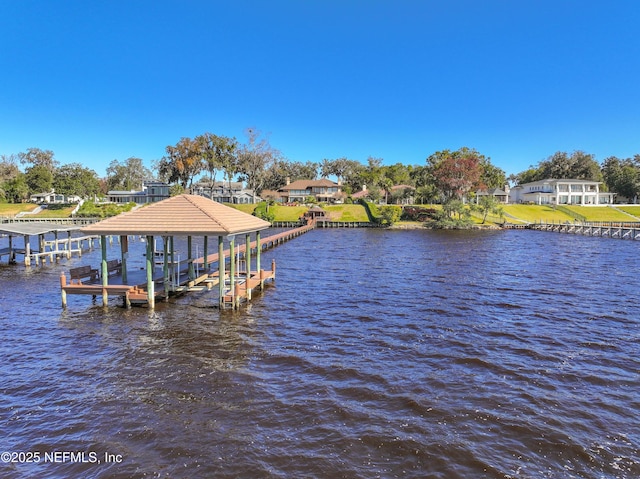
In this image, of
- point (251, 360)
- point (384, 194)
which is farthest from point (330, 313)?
point (384, 194)

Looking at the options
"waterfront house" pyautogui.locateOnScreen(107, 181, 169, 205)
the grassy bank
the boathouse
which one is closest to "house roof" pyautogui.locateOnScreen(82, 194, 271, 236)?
the boathouse

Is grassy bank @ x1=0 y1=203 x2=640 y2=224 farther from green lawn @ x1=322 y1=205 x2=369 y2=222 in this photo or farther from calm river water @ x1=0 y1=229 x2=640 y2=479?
calm river water @ x1=0 y1=229 x2=640 y2=479

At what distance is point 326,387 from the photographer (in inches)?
476

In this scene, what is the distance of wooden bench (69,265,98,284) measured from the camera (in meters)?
20.2

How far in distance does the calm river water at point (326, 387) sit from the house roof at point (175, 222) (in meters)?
3.99

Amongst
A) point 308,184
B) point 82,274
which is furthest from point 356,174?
point 82,274

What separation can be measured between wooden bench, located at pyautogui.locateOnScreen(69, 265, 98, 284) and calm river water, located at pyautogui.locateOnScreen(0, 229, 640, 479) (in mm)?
1495

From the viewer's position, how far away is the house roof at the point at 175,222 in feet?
60.3

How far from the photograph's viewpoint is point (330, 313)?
20.2 m

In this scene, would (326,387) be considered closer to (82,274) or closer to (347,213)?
(82,274)

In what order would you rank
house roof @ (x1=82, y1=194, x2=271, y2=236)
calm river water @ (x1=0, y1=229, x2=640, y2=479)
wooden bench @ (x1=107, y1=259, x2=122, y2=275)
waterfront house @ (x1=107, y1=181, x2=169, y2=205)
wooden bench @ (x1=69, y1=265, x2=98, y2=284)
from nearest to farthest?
calm river water @ (x1=0, y1=229, x2=640, y2=479) → house roof @ (x1=82, y1=194, x2=271, y2=236) → wooden bench @ (x1=69, y1=265, x2=98, y2=284) → wooden bench @ (x1=107, y1=259, x2=122, y2=275) → waterfront house @ (x1=107, y1=181, x2=169, y2=205)

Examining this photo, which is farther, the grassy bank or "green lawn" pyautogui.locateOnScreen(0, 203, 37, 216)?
"green lawn" pyautogui.locateOnScreen(0, 203, 37, 216)

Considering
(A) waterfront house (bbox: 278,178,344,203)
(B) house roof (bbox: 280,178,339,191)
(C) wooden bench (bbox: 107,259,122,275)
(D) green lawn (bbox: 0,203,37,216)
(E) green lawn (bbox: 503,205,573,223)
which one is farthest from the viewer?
(B) house roof (bbox: 280,178,339,191)

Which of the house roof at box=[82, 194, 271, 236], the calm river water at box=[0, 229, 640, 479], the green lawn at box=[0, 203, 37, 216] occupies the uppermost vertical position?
the green lawn at box=[0, 203, 37, 216]
